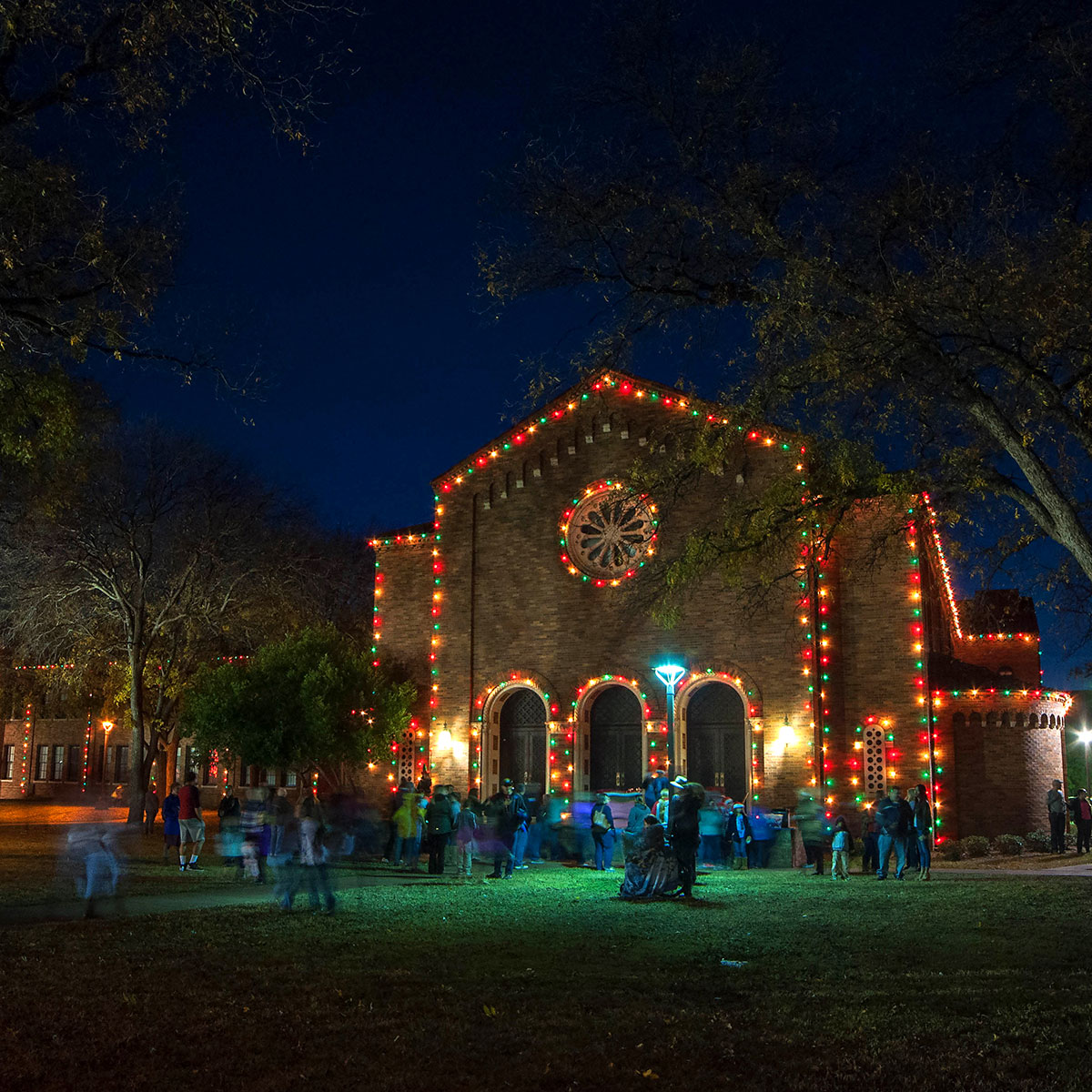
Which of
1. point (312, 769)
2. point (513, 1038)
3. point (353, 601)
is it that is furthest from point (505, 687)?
point (353, 601)

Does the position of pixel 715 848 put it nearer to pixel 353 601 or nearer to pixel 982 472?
pixel 982 472

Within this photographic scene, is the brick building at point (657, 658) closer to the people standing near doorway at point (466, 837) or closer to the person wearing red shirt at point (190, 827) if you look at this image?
the people standing near doorway at point (466, 837)

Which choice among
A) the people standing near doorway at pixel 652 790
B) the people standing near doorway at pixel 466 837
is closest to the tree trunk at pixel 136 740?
the people standing near doorway at pixel 466 837

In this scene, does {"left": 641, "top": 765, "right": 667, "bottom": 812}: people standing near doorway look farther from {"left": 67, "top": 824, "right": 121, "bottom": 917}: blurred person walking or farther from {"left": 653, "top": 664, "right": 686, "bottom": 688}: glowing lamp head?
{"left": 67, "top": 824, "right": 121, "bottom": 917}: blurred person walking

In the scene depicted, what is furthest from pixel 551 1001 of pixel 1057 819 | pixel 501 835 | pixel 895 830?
pixel 1057 819

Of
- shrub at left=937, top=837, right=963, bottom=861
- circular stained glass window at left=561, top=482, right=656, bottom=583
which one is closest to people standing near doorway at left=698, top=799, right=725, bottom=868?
shrub at left=937, top=837, right=963, bottom=861

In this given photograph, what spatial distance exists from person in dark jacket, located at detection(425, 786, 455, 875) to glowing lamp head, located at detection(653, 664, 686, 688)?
765cm

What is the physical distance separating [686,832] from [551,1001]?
7.02 meters

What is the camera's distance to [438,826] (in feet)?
60.1

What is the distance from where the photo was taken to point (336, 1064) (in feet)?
22.4

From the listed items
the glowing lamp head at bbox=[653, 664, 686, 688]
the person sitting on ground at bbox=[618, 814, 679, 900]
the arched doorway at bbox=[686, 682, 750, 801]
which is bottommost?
the person sitting on ground at bbox=[618, 814, 679, 900]

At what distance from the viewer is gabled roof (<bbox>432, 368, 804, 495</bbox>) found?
92.4 feet

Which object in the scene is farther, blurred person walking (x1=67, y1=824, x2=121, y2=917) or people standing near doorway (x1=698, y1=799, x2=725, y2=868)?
people standing near doorway (x1=698, y1=799, x2=725, y2=868)

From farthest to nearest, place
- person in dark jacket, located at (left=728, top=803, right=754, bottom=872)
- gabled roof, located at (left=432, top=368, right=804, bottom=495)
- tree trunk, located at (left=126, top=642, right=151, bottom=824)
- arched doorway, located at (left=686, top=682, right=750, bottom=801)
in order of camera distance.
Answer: tree trunk, located at (left=126, top=642, right=151, bottom=824) < gabled roof, located at (left=432, top=368, right=804, bottom=495) < arched doorway, located at (left=686, top=682, right=750, bottom=801) < person in dark jacket, located at (left=728, top=803, right=754, bottom=872)
